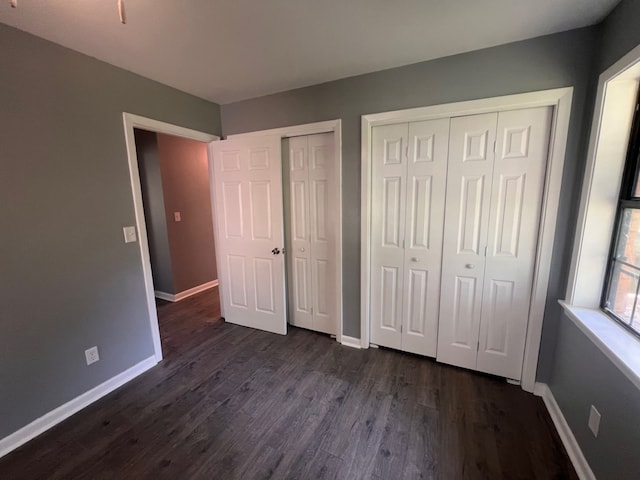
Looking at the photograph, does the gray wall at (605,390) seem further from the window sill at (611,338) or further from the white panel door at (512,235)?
the white panel door at (512,235)

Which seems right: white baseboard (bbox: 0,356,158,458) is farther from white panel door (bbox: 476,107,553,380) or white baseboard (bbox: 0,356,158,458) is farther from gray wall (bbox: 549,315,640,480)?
gray wall (bbox: 549,315,640,480)

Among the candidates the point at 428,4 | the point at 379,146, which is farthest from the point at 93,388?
the point at 428,4

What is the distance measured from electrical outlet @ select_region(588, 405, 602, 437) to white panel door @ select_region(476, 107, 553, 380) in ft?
2.07

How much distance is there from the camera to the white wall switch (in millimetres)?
2056

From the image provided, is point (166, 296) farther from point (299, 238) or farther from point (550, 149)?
point (550, 149)

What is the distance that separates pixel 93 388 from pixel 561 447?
9.89 feet

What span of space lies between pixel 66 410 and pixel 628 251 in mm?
3498

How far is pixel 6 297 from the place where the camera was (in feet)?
4.99

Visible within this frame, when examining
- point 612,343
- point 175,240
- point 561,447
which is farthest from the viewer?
point 175,240

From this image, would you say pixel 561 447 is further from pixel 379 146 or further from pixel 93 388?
pixel 93 388

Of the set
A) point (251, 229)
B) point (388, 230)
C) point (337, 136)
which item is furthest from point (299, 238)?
point (337, 136)

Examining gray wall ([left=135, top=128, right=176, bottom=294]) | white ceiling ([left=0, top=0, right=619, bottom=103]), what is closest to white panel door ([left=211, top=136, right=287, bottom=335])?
white ceiling ([left=0, top=0, right=619, bottom=103])

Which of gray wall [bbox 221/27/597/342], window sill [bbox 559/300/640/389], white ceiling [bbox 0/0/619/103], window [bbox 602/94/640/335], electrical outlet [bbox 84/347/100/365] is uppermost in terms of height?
white ceiling [bbox 0/0/619/103]

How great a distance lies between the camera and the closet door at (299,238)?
2564 millimetres
